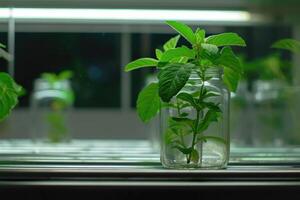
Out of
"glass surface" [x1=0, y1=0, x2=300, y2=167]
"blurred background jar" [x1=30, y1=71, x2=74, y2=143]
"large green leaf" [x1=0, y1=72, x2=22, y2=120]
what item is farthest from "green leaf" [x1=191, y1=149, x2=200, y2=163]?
"blurred background jar" [x1=30, y1=71, x2=74, y2=143]

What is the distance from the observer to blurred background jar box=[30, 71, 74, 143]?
1697 millimetres

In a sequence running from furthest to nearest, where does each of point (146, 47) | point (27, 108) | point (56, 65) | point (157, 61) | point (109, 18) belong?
point (27, 108) → point (146, 47) → point (56, 65) → point (109, 18) → point (157, 61)

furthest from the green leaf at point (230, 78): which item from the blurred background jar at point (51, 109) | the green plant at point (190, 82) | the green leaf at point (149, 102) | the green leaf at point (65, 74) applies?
the blurred background jar at point (51, 109)

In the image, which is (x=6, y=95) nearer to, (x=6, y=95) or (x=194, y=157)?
(x=6, y=95)

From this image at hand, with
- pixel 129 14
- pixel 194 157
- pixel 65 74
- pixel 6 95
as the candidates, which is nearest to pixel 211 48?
pixel 194 157

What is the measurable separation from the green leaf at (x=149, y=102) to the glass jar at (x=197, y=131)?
0.06ft

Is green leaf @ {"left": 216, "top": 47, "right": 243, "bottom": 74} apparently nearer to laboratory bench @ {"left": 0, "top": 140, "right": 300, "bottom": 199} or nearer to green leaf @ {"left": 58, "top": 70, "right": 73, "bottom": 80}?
laboratory bench @ {"left": 0, "top": 140, "right": 300, "bottom": 199}

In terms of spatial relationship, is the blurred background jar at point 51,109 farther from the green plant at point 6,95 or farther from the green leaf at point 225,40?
the green leaf at point 225,40

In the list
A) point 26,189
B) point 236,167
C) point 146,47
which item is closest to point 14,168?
point 26,189

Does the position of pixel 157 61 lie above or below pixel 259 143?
above

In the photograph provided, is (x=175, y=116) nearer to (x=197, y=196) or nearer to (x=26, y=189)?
(x=197, y=196)

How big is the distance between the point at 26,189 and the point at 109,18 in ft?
2.21

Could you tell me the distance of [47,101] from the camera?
187 centimetres

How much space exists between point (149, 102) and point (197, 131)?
91 mm
